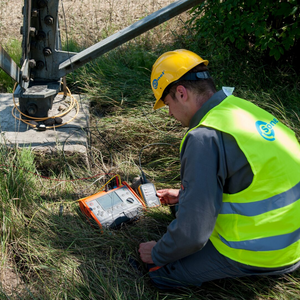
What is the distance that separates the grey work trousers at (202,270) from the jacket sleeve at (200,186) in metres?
0.29

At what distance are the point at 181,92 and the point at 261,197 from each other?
29.3 inches

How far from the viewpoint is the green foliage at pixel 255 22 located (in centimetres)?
414

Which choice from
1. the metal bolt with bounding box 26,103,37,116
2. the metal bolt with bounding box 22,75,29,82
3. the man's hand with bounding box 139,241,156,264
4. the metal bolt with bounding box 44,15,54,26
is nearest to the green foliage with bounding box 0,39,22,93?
the metal bolt with bounding box 26,103,37,116

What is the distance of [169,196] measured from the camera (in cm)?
290

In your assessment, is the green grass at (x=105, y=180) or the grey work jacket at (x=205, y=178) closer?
the grey work jacket at (x=205, y=178)

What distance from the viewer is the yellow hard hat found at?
204cm

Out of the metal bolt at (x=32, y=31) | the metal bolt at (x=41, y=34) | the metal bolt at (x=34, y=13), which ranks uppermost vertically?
the metal bolt at (x=34, y=13)

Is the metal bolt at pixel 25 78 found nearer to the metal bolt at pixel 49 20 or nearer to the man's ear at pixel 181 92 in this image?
the metal bolt at pixel 49 20

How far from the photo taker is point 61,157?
351 cm

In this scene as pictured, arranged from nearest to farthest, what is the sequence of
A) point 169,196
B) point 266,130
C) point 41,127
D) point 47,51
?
point 266,130 < point 169,196 < point 47,51 < point 41,127

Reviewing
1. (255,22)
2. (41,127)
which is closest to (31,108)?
(41,127)

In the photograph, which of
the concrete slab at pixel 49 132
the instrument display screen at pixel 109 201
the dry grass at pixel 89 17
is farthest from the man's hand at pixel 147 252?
the dry grass at pixel 89 17

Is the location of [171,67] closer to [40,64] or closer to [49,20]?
[49,20]

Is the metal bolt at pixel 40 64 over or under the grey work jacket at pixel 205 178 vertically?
under
